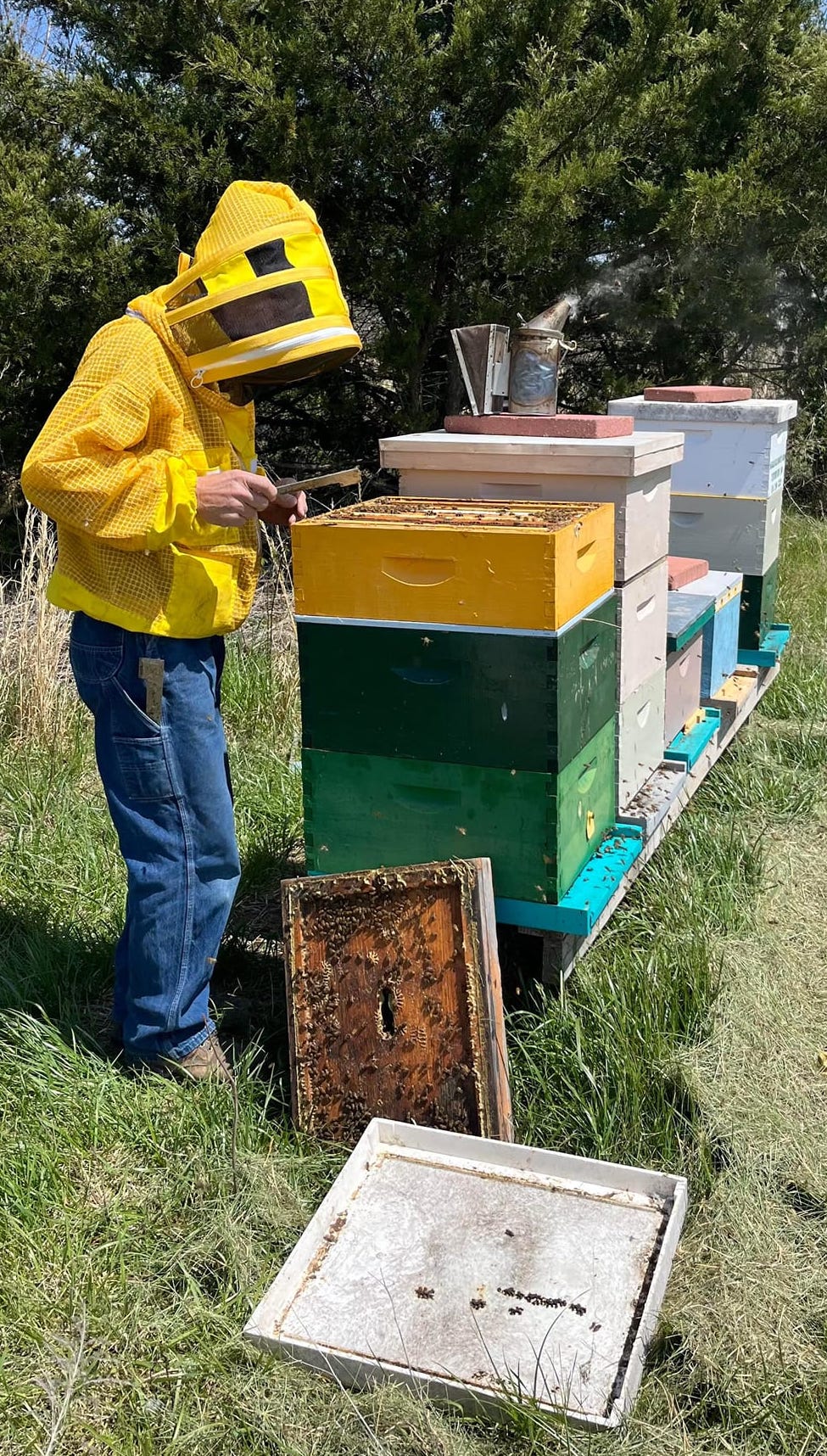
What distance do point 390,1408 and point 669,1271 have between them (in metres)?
0.57

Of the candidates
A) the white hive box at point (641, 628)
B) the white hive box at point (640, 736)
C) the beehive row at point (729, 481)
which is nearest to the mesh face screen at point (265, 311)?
the white hive box at point (641, 628)

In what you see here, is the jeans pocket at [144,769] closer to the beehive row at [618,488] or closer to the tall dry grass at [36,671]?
the beehive row at [618,488]

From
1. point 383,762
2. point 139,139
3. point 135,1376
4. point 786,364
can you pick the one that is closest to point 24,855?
point 383,762

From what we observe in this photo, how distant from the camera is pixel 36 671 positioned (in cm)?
472

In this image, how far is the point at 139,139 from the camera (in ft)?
20.2

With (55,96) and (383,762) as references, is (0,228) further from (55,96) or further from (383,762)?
(383,762)

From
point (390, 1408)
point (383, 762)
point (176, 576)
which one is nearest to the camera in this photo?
point (390, 1408)

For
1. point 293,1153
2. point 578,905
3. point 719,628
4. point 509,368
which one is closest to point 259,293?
point 509,368

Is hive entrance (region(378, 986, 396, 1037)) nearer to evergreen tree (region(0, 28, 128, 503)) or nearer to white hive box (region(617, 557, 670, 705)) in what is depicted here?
white hive box (region(617, 557, 670, 705))

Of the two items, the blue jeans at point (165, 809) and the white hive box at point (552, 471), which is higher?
the white hive box at point (552, 471)

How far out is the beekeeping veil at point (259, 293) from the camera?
90.4 inches

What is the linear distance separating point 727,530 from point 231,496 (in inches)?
112

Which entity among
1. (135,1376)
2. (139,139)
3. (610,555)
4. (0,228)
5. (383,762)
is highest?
(139,139)

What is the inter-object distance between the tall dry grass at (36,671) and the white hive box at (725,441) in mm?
2463
